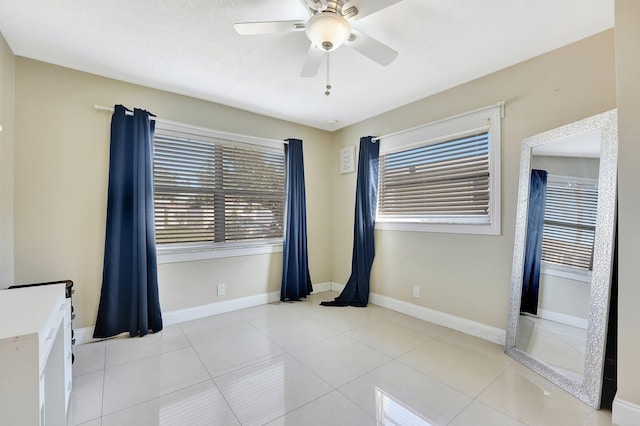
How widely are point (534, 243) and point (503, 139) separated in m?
0.95

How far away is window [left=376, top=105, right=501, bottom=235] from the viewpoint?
A: 259 cm

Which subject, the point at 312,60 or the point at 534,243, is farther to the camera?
the point at 534,243

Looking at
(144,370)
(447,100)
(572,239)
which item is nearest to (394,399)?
(572,239)

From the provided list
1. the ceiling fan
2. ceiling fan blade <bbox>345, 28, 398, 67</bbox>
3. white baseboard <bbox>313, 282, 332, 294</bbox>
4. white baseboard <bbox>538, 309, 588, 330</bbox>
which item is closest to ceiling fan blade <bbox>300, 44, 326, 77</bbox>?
the ceiling fan

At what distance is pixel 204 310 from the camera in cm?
316

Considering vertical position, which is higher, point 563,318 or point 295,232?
point 295,232

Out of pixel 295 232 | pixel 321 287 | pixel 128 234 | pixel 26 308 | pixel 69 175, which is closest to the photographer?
pixel 26 308

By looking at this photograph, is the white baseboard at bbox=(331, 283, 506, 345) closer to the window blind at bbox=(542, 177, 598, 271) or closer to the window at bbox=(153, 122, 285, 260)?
the window blind at bbox=(542, 177, 598, 271)

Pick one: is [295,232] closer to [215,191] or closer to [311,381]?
[215,191]

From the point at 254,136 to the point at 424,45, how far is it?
7.17 ft

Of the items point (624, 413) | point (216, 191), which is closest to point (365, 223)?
point (216, 191)

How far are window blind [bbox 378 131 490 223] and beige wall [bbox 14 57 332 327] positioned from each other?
2.44m

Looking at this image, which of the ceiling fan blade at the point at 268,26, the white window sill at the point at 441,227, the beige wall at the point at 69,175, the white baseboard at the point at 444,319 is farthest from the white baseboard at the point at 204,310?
the ceiling fan blade at the point at 268,26

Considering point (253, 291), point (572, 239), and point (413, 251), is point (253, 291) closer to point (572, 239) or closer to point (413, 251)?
→ point (413, 251)
